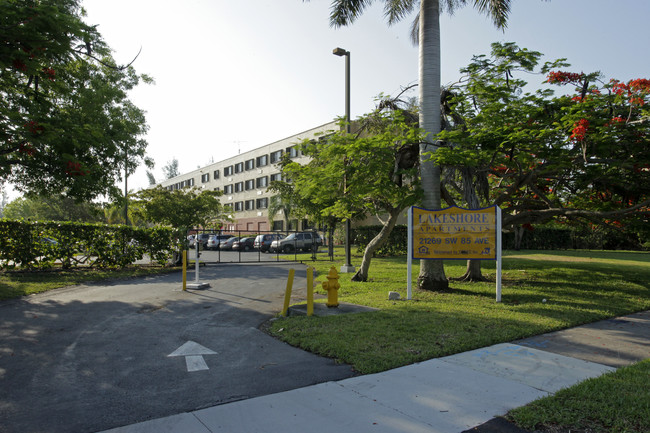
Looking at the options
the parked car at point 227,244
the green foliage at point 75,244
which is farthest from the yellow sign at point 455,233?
the parked car at point 227,244

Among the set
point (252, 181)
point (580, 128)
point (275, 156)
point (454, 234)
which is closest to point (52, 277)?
point (454, 234)

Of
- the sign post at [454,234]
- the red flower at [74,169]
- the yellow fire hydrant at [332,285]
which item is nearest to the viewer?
the yellow fire hydrant at [332,285]

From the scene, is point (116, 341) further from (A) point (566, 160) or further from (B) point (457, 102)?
(A) point (566, 160)

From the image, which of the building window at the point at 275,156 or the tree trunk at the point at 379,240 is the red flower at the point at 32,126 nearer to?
the tree trunk at the point at 379,240

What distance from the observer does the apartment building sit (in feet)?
177

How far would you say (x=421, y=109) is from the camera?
11.2 metres

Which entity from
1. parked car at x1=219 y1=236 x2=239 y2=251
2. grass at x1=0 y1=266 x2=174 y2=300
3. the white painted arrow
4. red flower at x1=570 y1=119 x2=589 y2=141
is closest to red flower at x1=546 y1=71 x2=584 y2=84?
red flower at x1=570 y1=119 x2=589 y2=141

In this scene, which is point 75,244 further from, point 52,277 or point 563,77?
point 563,77

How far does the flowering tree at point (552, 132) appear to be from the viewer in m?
9.95

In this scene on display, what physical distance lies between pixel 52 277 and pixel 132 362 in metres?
11.4

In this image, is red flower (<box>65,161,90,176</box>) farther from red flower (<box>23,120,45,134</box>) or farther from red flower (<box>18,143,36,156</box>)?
red flower (<box>23,120,45,134</box>)

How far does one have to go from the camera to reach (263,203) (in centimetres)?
5772

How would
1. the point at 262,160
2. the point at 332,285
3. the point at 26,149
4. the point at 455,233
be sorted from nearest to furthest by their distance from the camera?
the point at 332,285 < the point at 26,149 < the point at 455,233 < the point at 262,160

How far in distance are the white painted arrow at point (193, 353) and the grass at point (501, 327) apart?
130 cm
